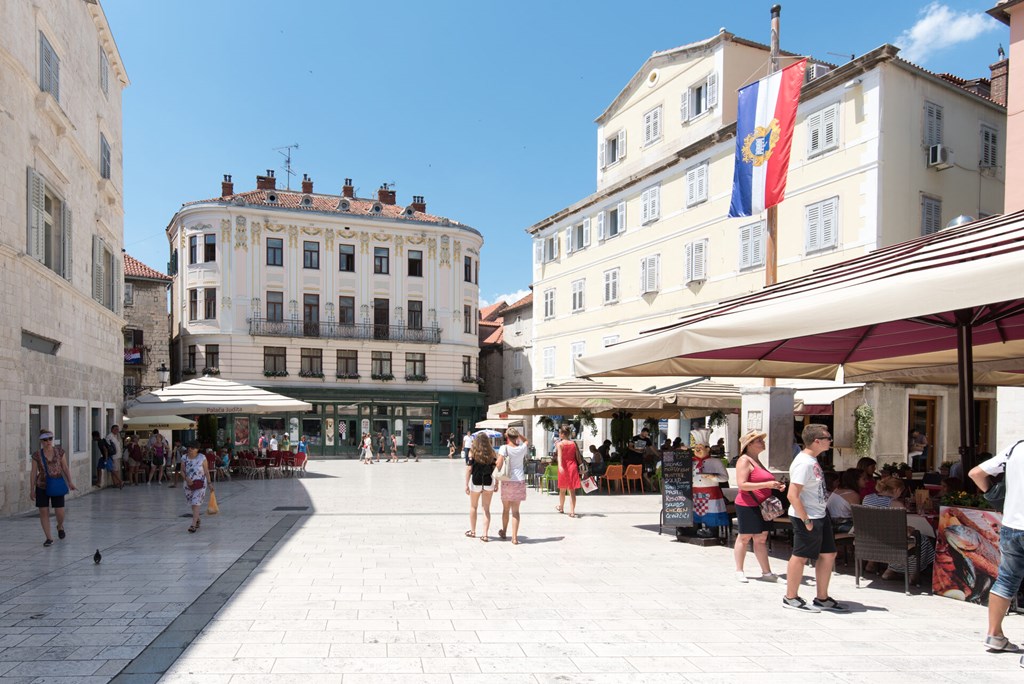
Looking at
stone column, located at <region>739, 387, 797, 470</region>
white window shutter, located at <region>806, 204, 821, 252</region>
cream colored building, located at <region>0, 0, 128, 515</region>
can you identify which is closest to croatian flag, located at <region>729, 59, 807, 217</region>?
stone column, located at <region>739, 387, 797, 470</region>

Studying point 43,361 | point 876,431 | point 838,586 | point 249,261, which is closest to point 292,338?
point 249,261

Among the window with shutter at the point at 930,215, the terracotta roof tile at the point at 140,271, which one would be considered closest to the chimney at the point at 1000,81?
the window with shutter at the point at 930,215

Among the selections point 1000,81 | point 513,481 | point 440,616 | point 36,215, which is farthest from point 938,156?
point 36,215

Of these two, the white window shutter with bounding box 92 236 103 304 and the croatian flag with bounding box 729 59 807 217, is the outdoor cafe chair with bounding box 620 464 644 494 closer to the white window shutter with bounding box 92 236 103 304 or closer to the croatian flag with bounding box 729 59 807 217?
the croatian flag with bounding box 729 59 807 217

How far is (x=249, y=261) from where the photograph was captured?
1571 inches

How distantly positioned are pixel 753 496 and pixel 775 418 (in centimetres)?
386

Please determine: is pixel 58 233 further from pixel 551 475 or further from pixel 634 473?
pixel 634 473

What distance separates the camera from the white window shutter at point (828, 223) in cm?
2031

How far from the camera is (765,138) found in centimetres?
1344

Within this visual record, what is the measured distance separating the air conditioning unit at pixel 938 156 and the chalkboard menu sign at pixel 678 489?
45.1 ft

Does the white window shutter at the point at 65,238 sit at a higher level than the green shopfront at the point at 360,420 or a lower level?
higher

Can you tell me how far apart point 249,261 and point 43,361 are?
2544 centimetres

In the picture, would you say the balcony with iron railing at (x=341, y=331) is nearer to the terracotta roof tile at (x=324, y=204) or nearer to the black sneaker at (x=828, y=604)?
the terracotta roof tile at (x=324, y=204)

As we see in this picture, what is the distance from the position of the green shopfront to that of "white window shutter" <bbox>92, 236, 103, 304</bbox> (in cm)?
1843
